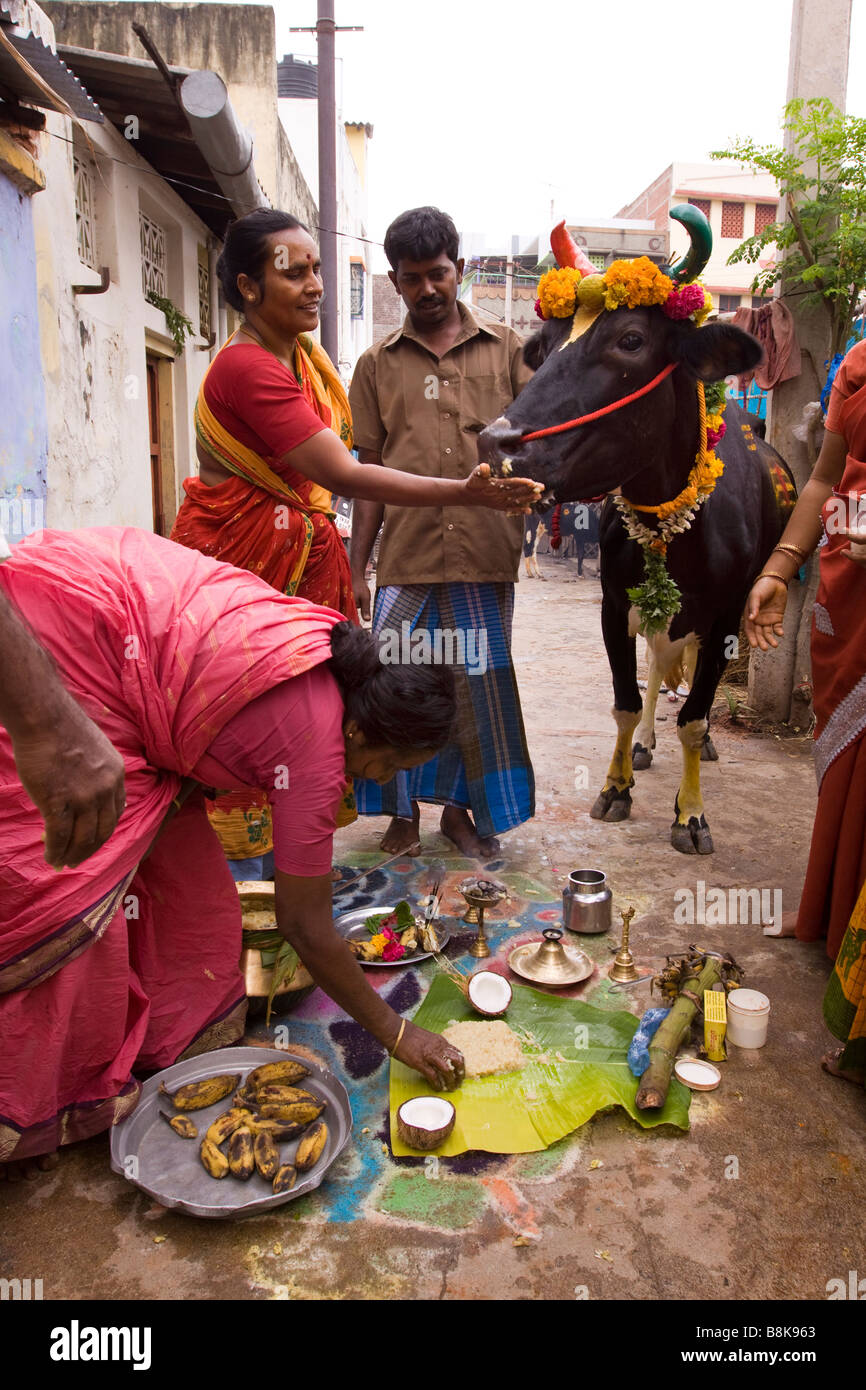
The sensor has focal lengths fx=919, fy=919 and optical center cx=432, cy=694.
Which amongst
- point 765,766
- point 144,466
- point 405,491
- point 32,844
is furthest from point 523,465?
point 144,466

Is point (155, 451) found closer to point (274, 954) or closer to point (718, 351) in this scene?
point (718, 351)

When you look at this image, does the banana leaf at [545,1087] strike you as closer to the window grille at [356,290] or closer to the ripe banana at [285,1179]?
the ripe banana at [285,1179]

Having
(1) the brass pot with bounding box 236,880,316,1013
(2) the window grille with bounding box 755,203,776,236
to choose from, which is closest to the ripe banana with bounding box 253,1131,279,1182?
(1) the brass pot with bounding box 236,880,316,1013

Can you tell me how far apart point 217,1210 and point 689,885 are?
2.35m

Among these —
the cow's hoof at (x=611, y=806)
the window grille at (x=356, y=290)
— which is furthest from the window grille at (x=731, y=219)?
the cow's hoof at (x=611, y=806)

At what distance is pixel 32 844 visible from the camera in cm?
195

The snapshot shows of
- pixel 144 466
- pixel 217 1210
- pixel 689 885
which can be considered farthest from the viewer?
pixel 144 466

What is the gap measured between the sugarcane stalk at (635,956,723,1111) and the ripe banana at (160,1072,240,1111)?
3.30ft

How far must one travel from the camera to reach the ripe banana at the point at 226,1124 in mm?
2057

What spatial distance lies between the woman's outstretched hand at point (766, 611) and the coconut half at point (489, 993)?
51.8 inches

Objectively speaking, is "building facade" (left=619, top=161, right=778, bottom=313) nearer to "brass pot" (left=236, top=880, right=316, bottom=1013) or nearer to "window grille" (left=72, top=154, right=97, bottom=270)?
"window grille" (left=72, top=154, right=97, bottom=270)

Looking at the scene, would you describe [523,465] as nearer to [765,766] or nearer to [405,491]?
[405,491]

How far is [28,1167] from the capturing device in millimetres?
2064

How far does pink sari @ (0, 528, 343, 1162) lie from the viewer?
6.45 ft
